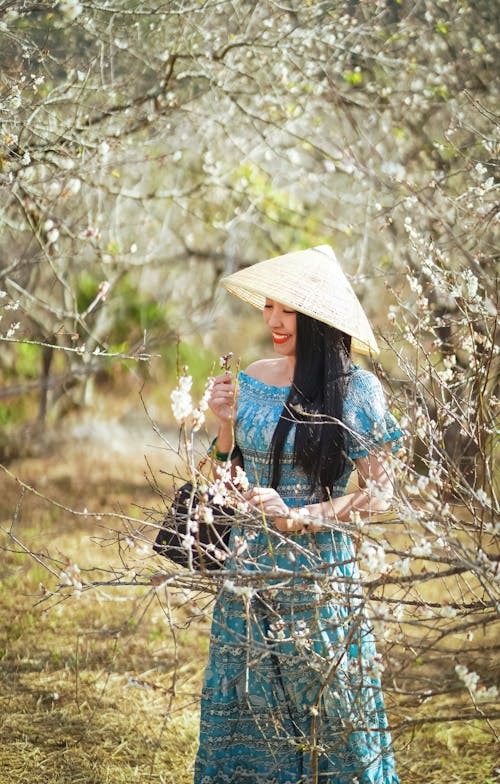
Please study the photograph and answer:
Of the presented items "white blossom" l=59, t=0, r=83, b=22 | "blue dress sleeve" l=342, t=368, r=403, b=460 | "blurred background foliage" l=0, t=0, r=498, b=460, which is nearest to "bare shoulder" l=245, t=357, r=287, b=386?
"blue dress sleeve" l=342, t=368, r=403, b=460

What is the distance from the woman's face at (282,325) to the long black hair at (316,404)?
21 millimetres

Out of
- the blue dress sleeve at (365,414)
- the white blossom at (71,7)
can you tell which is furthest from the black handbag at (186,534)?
the white blossom at (71,7)

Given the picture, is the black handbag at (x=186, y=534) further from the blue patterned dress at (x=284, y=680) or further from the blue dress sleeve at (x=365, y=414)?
the blue dress sleeve at (x=365, y=414)

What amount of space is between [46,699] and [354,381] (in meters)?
2.28

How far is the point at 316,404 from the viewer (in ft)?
8.19

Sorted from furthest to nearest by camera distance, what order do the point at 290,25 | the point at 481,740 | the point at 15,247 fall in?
the point at 15,247 < the point at 290,25 < the point at 481,740

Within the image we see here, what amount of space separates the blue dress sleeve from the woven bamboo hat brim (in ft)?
0.32

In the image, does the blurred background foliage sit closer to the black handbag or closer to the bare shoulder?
the bare shoulder

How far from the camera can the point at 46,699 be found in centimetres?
394

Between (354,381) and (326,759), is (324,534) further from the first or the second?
(326,759)

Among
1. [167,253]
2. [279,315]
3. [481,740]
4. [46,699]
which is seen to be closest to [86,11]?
[279,315]

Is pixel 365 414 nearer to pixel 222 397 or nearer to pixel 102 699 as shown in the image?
pixel 222 397

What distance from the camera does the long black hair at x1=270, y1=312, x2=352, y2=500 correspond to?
8.09 feet

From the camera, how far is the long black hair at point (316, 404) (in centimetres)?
247
